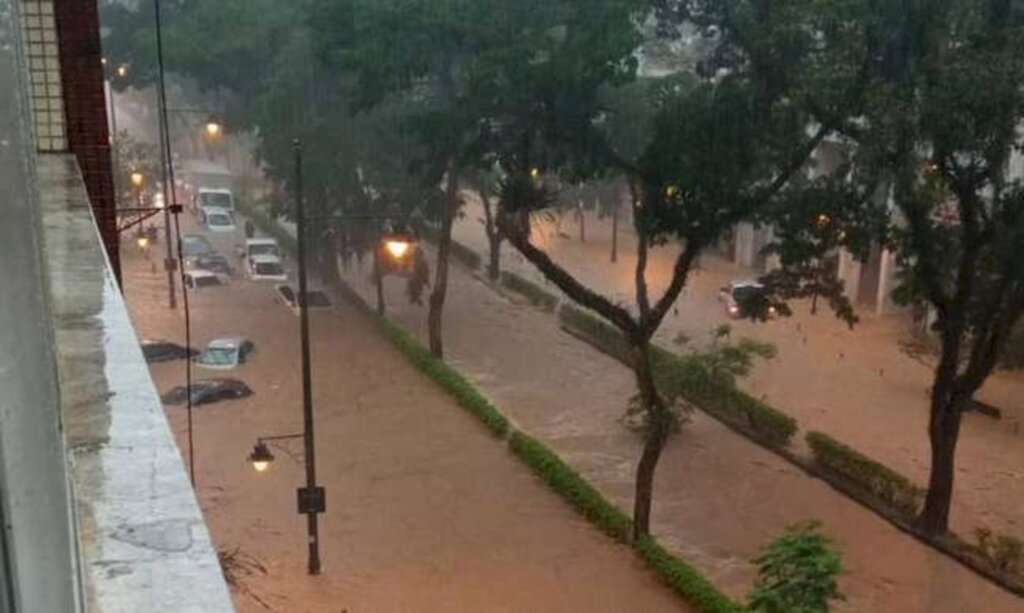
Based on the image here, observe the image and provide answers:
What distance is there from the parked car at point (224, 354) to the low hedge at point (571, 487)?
768cm

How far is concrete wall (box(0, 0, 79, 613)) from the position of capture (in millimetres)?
934

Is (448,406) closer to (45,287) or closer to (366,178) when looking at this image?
(366,178)

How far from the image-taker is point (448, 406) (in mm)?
21938

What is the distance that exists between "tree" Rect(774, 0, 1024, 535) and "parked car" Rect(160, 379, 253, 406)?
41.0ft

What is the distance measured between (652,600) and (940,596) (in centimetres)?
Answer: 369

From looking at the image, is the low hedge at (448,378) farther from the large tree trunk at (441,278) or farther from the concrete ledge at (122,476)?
the concrete ledge at (122,476)

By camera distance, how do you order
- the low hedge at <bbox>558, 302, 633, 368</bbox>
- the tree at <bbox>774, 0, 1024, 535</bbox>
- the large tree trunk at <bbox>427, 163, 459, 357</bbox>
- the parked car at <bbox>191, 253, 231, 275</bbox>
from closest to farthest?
the tree at <bbox>774, 0, 1024, 535</bbox>, the large tree trunk at <bbox>427, 163, 459, 357</bbox>, the low hedge at <bbox>558, 302, 633, 368</bbox>, the parked car at <bbox>191, 253, 231, 275</bbox>

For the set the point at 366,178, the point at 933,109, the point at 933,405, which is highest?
the point at 933,109

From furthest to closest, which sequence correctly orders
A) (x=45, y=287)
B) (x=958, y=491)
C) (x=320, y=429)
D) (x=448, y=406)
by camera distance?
1. (x=448, y=406)
2. (x=320, y=429)
3. (x=958, y=491)
4. (x=45, y=287)

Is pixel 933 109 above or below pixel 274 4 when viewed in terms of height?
below

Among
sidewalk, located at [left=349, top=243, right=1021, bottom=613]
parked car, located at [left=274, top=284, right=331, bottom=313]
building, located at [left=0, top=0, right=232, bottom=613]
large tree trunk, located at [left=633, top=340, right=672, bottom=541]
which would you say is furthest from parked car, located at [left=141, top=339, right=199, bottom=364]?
building, located at [left=0, top=0, right=232, bottom=613]

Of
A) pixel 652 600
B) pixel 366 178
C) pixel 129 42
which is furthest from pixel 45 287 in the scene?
pixel 129 42

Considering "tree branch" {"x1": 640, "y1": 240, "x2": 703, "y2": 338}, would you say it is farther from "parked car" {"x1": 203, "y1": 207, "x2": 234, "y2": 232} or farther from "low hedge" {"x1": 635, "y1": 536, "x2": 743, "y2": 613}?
"parked car" {"x1": 203, "y1": 207, "x2": 234, "y2": 232}

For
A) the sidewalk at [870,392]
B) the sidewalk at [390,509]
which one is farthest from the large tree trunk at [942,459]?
the sidewalk at [390,509]
